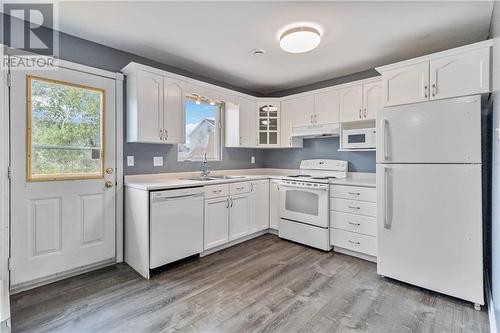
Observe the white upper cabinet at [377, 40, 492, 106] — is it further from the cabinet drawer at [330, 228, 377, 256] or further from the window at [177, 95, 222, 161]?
the window at [177, 95, 222, 161]

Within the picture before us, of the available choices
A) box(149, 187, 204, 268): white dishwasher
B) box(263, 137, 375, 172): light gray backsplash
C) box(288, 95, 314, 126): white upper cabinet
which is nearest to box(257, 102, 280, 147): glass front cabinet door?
box(288, 95, 314, 126): white upper cabinet

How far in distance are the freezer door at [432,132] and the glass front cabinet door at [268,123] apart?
1898 mm

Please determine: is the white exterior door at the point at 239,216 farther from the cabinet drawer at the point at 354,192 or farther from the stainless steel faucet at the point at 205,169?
the cabinet drawer at the point at 354,192

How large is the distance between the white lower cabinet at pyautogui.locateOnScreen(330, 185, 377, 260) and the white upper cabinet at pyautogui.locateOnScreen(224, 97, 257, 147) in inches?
60.6

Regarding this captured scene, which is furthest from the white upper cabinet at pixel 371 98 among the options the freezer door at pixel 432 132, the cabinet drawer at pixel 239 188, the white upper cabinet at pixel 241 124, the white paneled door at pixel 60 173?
the white paneled door at pixel 60 173

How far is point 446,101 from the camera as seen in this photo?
2.13 m

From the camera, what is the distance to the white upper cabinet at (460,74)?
2.04m

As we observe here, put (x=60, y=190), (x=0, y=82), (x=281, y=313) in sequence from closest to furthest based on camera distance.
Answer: (x=281, y=313) < (x=0, y=82) < (x=60, y=190)

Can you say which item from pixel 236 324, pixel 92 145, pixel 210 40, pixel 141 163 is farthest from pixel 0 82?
pixel 236 324

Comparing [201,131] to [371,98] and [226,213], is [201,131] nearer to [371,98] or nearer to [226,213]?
[226,213]

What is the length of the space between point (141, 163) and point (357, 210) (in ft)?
8.68

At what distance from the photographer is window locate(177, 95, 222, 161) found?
356 centimetres

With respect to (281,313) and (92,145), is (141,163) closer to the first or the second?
(92,145)

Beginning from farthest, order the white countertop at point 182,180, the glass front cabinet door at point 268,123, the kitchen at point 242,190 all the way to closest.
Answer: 1. the glass front cabinet door at point 268,123
2. the white countertop at point 182,180
3. the kitchen at point 242,190
